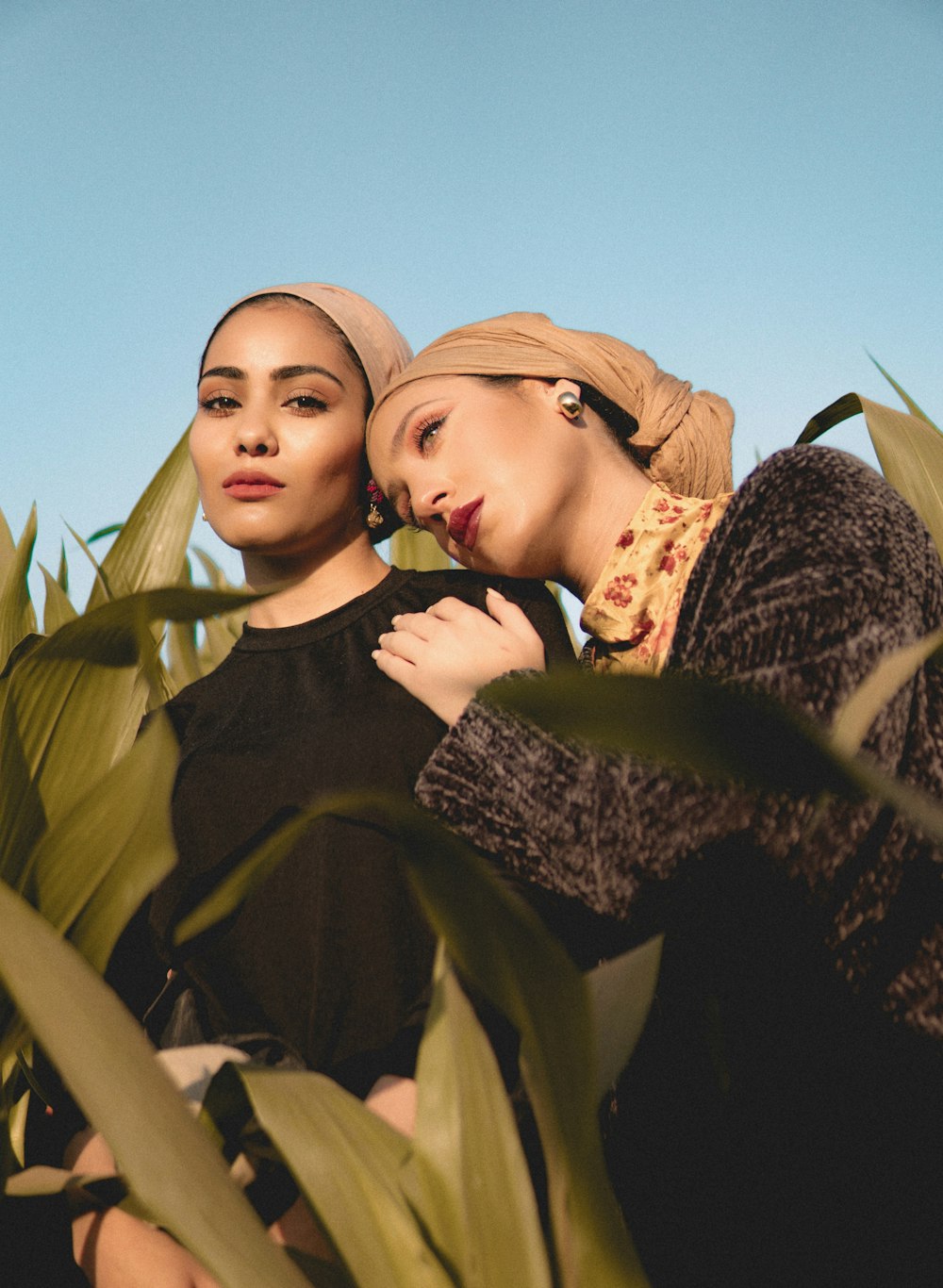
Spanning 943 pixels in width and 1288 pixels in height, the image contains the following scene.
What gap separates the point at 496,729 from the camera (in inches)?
25.9

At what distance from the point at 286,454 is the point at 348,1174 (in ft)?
2.20

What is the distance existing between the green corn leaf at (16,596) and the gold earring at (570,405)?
450mm

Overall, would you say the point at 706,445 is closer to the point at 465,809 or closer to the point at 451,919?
the point at 465,809

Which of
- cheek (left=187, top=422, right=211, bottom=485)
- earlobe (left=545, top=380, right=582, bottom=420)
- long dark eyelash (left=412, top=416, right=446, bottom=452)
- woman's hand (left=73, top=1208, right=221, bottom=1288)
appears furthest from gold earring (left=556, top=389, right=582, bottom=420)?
woman's hand (left=73, top=1208, right=221, bottom=1288)

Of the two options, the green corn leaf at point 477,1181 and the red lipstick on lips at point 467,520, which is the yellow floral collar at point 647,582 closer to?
the red lipstick on lips at point 467,520

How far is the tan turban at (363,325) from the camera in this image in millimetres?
1023

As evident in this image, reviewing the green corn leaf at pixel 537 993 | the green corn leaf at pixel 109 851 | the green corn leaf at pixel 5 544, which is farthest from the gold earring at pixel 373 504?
the green corn leaf at pixel 537 993

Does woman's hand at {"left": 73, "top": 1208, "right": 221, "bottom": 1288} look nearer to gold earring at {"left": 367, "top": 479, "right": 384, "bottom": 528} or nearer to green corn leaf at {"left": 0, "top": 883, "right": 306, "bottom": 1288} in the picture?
green corn leaf at {"left": 0, "top": 883, "right": 306, "bottom": 1288}

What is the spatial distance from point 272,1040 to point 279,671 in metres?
→ 0.36

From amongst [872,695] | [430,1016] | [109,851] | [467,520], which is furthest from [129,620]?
[467,520]

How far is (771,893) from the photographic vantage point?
57cm

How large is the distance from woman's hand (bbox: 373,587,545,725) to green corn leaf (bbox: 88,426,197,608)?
0.22 meters

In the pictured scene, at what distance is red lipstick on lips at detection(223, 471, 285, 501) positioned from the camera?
96 centimetres

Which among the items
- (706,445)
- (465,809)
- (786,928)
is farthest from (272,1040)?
(706,445)
